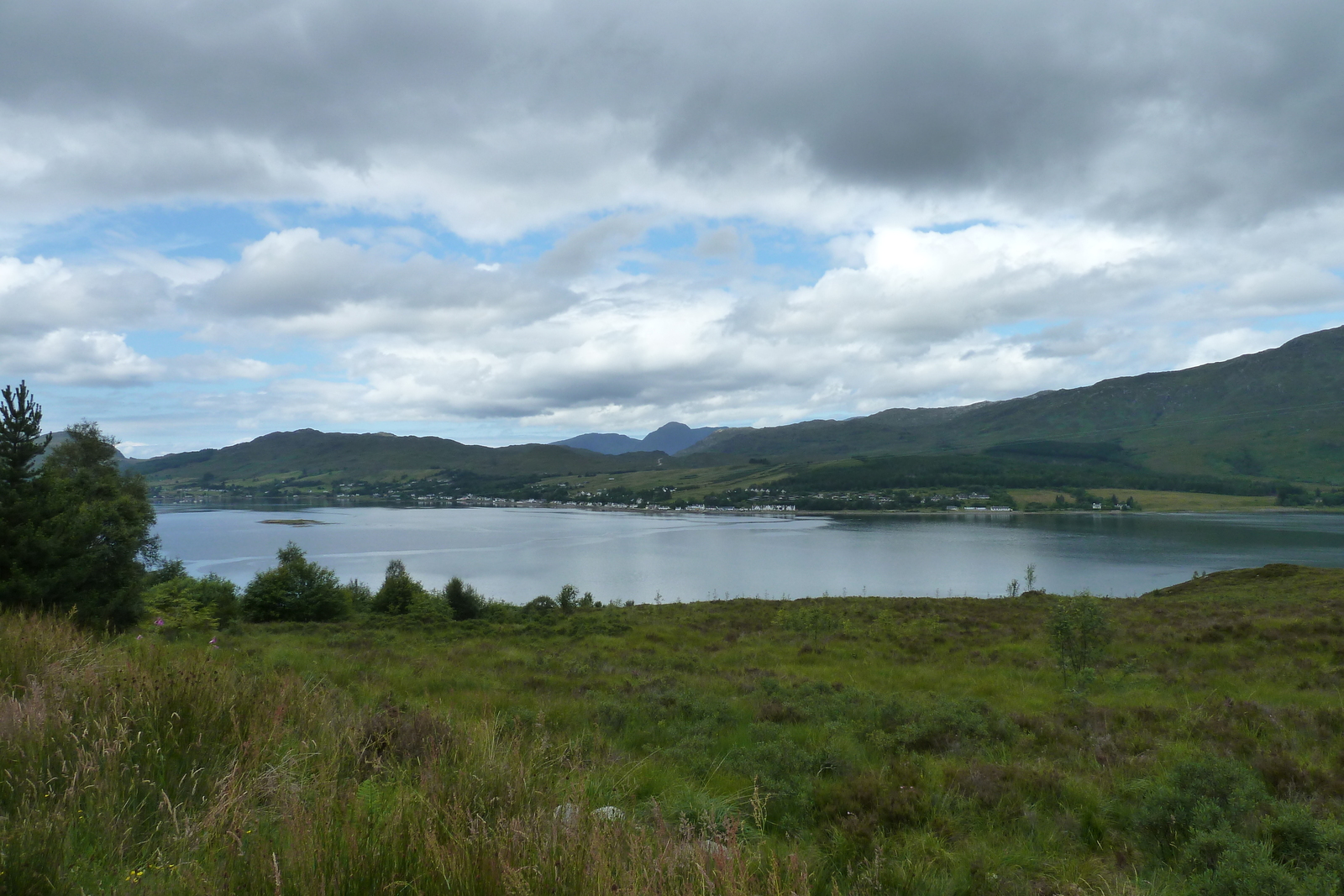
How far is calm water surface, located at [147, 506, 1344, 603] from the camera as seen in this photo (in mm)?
61875

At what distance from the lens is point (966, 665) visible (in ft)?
53.2

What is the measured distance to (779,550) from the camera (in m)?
87.7

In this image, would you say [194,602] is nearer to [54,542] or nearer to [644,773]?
[54,542]

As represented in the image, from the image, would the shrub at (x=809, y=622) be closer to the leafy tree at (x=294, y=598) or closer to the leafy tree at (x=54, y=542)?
the leafy tree at (x=54, y=542)

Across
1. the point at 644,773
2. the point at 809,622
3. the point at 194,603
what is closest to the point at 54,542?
the point at 194,603

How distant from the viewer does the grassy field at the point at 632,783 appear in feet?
9.48

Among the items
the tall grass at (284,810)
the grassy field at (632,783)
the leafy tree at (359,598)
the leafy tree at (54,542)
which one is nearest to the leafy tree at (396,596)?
the leafy tree at (359,598)

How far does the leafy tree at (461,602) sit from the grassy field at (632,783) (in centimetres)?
1981

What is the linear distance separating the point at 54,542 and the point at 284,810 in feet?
53.3

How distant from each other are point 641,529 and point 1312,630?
111 metres

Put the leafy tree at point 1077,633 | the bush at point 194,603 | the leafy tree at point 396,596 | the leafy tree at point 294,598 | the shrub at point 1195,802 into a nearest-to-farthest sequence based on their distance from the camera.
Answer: the shrub at point 1195,802 → the leafy tree at point 1077,633 → the bush at point 194,603 → the leafy tree at point 294,598 → the leafy tree at point 396,596

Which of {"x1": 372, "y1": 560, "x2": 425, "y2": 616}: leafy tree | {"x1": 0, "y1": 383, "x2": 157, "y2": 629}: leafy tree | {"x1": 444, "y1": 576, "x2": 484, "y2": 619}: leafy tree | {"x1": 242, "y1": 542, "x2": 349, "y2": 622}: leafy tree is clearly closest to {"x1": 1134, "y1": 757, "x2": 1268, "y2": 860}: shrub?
{"x1": 0, "y1": 383, "x2": 157, "y2": 629}: leafy tree

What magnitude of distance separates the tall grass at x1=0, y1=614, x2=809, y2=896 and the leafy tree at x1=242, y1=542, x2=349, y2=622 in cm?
2867

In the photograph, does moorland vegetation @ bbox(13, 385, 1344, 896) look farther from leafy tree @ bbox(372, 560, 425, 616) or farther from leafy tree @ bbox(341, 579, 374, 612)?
leafy tree @ bbox(341, 579, 374, 612)
